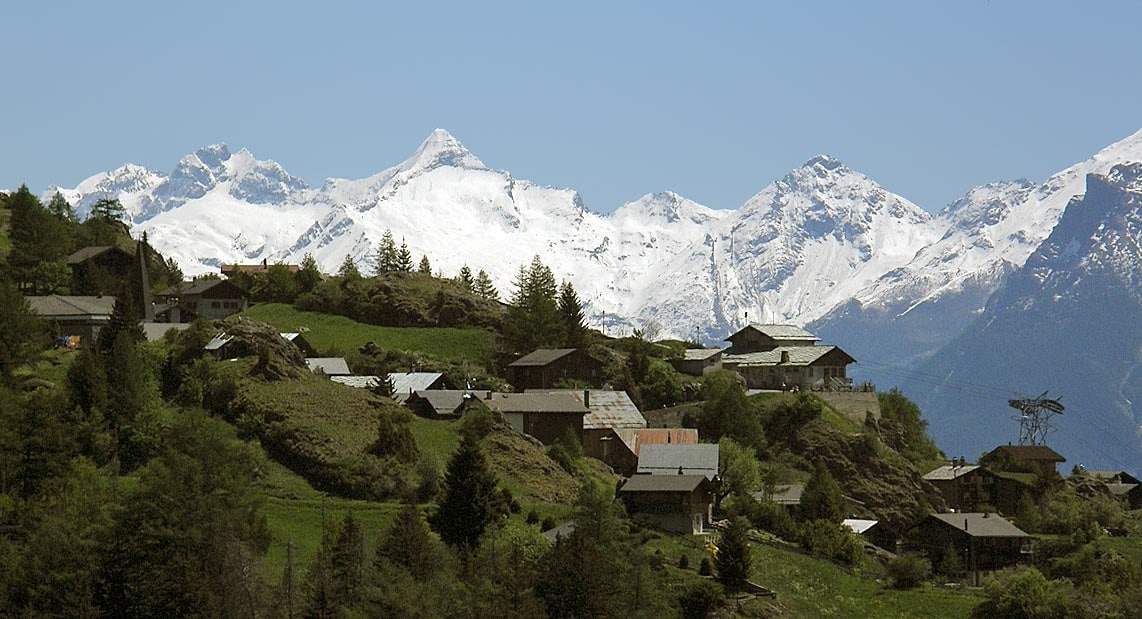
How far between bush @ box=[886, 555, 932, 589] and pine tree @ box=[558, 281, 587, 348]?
4245 cm

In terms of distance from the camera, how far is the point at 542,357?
126 meters

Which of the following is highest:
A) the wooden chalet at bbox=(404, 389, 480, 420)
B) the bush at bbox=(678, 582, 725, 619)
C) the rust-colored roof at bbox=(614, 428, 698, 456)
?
the wooden chalet at bbox=(404, 389, 480, 420)

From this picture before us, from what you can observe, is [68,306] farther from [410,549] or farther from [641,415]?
[410,549]

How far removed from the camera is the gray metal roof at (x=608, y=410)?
366ft

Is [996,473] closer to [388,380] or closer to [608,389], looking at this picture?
[608,389]

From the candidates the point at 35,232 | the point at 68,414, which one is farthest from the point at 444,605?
the point at 35,232

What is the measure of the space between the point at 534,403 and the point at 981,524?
30972 millimetres

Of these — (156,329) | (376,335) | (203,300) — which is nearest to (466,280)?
(376,335)

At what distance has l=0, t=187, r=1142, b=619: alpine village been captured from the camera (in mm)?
71375

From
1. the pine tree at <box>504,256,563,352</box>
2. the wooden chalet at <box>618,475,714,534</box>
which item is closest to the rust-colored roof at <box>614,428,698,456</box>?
the wooden chalet at <box>618,475,714,534</box>

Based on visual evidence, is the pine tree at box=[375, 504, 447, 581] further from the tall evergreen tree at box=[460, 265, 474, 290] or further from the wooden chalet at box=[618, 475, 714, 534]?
the tall evergreen tree at box=[460, 265, 474, 290]

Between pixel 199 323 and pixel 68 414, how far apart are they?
66.9ft

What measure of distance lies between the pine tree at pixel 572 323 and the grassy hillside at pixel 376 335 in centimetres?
638

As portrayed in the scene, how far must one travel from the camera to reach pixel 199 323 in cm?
10538
